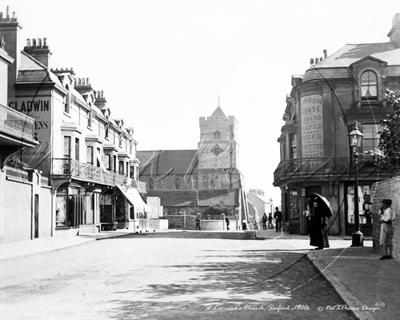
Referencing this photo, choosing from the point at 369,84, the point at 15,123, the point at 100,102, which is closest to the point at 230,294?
the point at 15,123

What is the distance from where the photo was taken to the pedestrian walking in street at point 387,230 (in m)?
13.0

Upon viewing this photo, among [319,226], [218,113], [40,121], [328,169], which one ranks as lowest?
[319,226]

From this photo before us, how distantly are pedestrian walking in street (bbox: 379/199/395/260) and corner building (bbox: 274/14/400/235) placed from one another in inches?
535

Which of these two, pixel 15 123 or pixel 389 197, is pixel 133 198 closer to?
pixel 15 123

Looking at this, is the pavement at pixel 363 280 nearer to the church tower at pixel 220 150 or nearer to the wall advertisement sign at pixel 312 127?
the wall advertisement sign at pixel 312 127

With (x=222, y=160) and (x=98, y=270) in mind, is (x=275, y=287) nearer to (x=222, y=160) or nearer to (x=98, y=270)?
(x=98, y=270)

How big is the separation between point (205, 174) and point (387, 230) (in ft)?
267

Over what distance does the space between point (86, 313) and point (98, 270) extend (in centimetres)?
511

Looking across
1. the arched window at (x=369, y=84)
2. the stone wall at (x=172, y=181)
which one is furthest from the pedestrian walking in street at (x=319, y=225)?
the stone wall at (x=172, y=181)

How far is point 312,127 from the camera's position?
29766mm

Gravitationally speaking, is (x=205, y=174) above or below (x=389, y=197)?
above

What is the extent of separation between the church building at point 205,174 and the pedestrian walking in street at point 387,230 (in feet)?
237

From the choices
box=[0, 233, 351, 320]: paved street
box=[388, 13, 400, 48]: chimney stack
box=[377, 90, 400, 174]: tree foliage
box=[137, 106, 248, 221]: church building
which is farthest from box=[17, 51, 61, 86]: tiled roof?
box=[137, 106, 248, 221]: church building

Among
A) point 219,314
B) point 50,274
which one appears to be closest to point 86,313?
point 219,314
